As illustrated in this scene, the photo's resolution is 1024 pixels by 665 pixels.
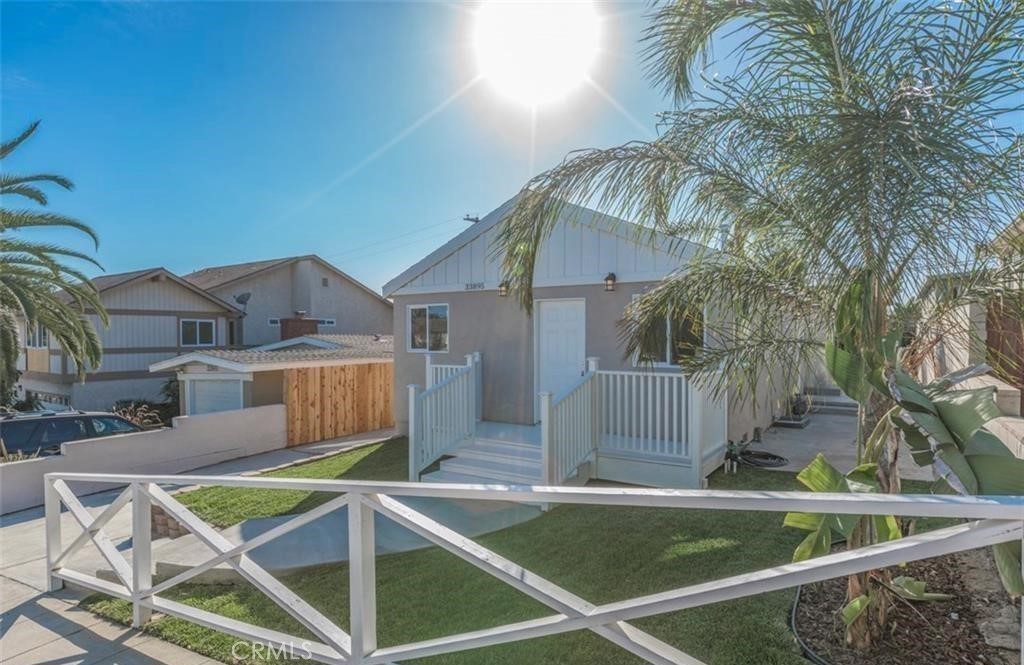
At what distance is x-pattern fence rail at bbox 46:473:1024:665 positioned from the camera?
4.99ft

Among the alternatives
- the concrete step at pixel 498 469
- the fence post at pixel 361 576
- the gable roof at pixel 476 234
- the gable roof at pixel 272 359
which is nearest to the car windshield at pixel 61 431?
the gable roof at pixel 272 359

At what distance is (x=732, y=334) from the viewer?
4309mm

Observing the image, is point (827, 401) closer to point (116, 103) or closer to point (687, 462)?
point (687, 462)

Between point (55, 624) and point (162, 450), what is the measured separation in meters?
6.75

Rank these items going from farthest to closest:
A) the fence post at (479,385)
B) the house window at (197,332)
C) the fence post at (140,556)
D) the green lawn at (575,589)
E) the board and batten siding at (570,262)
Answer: the house window at (197,332) → the fence post at (479,385) → the board and batten siding at (570,262) → the fence post at (140,556) → the green lawn at (575,589)

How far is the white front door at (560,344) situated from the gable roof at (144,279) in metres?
16.1

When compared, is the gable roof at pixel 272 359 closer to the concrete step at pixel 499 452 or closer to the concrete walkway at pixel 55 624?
the concrete walkway at pixel 55 624

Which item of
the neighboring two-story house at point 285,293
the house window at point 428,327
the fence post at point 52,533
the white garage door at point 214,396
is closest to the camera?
the fence post at point 52,533

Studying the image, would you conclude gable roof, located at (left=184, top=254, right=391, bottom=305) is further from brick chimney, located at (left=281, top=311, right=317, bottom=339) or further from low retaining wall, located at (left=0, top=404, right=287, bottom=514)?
low retaining wall, located at (left=0, top=404, right=287, bottom=514)

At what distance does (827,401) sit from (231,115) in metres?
15.6

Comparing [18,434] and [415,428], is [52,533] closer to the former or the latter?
[415,428]

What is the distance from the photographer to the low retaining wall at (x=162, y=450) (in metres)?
8.43

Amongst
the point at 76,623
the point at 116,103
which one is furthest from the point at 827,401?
the point at 116,103

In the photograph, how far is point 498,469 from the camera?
728 cm
